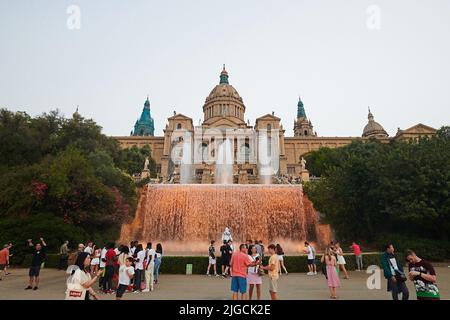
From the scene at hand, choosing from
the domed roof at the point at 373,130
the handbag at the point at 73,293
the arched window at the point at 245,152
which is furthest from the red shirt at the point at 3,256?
the domed roof at the point at 373,130

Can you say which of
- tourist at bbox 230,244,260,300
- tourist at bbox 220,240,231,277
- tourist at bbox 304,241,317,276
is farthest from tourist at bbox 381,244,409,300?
tourist at bbox 220,240,231,277

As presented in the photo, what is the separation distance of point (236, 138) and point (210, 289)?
213ft

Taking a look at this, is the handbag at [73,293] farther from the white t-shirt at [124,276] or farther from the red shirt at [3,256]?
the red shirt at [3,256]

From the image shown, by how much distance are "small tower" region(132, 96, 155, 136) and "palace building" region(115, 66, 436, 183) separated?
36244 mm

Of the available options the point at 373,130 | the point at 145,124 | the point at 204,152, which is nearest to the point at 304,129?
the point at 373,130

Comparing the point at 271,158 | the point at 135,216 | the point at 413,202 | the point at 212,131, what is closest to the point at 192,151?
the point at 212,131

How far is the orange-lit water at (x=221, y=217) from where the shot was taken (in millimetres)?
24250

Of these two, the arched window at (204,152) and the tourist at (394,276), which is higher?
the arched window at (204,152)

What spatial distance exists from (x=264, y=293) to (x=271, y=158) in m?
62.7

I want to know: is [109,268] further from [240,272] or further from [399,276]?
[399,276]

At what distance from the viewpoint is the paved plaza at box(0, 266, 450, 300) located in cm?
854

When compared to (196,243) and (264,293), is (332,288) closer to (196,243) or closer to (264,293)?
(264,293)

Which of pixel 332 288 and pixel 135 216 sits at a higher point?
pixel 135 216

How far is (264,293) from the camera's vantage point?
9.14 meters
